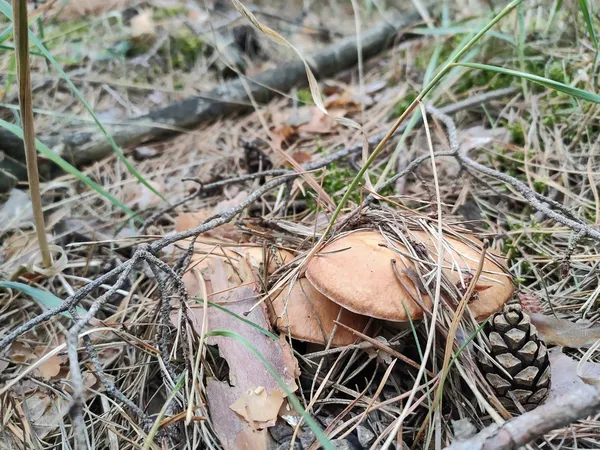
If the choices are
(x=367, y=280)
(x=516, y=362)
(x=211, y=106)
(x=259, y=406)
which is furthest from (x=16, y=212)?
(x=516, y=362)

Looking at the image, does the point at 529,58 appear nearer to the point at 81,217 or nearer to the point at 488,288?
the point at 488,288

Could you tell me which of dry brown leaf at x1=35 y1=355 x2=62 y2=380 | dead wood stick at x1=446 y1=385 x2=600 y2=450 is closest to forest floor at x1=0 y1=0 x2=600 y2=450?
dry brown leaf at x1=35 y1=355 x2=62 y2=380

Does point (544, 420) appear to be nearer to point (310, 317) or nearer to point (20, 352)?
point (310, 317)

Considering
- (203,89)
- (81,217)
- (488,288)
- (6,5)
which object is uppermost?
(6,5)

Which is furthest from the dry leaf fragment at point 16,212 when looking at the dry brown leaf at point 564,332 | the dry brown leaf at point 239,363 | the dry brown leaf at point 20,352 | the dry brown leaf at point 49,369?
the dry brown leaf at point 564,332

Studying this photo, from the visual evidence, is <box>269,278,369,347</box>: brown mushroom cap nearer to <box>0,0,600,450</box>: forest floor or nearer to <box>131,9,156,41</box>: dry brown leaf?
<box>0,0,600,450</box>: forest floor

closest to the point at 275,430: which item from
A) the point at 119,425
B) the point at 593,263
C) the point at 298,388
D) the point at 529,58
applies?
the point at 298,388
